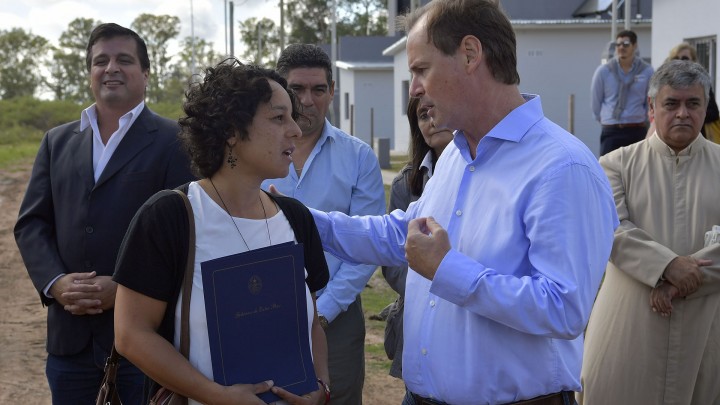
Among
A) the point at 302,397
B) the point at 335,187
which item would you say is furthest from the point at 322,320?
the point at 302,397

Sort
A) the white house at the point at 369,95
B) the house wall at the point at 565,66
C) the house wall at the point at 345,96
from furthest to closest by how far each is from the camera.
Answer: the house wall at the point at 345,96 < the white house at the point at 369,95 < the house wall at the point at 565,66

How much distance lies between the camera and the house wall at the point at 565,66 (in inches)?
1054

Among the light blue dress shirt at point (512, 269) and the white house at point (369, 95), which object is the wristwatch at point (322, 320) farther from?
the white house at point (369, 95)

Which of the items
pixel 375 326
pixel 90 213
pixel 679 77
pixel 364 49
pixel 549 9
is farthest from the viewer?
pixel 364 49

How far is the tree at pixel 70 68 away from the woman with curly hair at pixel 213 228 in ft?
237

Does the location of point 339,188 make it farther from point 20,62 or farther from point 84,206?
point 20,62

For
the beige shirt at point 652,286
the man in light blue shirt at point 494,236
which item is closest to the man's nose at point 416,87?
the man in light blue shirt at point 494,236

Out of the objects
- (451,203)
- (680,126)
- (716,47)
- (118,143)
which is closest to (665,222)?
(680,126)

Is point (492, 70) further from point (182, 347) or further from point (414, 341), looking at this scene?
point (182, 347)

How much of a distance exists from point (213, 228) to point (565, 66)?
980 inches

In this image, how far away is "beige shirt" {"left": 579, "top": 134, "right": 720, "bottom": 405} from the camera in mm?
4770

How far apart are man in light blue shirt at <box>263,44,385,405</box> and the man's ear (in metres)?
1.69

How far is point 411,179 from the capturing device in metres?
4.77

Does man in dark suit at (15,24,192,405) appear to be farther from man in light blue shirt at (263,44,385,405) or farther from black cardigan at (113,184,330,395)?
black cardigan at (113,184,330,395)
